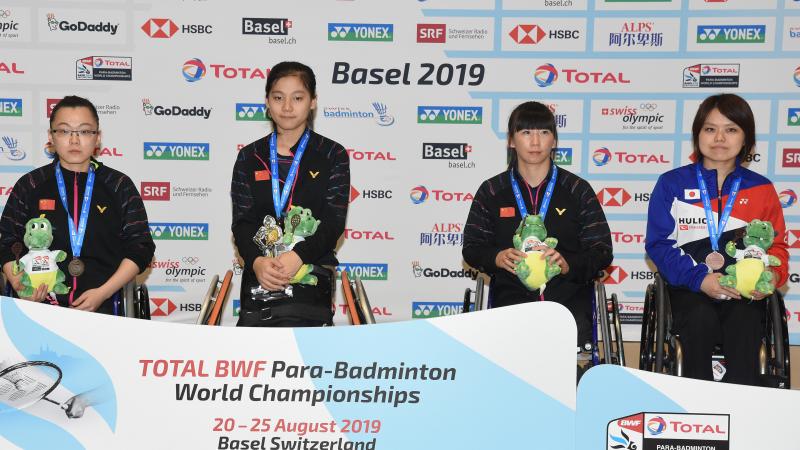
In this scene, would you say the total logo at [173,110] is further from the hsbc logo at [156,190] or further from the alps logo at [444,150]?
the alps logo at [444,150]

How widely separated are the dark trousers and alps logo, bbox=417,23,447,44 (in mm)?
2286

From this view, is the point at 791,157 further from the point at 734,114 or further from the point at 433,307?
the point at 433,307

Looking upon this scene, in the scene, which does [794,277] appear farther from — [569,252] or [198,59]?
[198,59]

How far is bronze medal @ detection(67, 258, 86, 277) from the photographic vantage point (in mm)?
3684

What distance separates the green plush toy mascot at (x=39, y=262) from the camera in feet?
11.6

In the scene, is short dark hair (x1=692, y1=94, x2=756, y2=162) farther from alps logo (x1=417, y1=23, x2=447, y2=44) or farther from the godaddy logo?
the godaddy logo

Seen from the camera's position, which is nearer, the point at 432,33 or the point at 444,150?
the point at 432,33

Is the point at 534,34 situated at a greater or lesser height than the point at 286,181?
greater

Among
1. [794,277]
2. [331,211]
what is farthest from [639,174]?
[331,211]

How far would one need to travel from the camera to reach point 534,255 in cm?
354

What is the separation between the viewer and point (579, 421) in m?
2.13

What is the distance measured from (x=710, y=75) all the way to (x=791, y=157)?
0.70 m

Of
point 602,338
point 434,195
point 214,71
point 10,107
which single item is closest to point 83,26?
point 10,107

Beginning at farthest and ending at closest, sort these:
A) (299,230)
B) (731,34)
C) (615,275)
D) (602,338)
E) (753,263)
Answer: (615,275)
(731,34)
(299,230)
(602,338)
(753,263)
